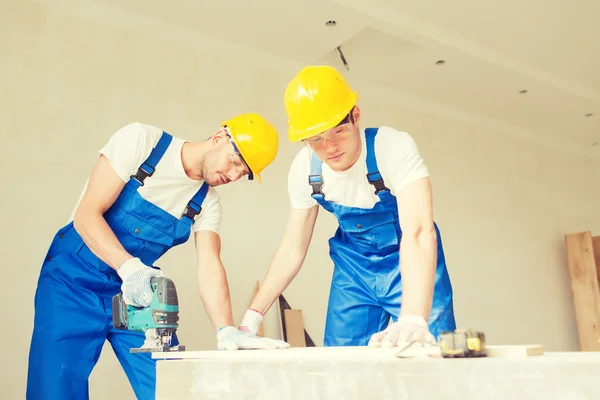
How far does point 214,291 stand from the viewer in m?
2.44

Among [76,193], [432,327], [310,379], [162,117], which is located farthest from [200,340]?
[310,379]

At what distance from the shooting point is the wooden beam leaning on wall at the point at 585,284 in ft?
19.2

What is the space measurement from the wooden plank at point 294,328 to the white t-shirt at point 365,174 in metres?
1.89

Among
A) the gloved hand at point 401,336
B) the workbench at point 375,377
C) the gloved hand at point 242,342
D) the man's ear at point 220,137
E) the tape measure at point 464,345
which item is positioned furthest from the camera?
the man's ear at point 220,137

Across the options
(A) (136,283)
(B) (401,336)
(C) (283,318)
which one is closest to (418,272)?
(B) (401,336)

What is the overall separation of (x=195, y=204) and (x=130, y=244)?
0.31m

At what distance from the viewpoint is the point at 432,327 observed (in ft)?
6.88

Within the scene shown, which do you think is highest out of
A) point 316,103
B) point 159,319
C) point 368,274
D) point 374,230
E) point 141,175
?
point 316,103

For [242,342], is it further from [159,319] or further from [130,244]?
[130,244]

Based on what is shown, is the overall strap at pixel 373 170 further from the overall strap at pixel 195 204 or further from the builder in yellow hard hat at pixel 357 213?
the overall strap at pixel 195 204

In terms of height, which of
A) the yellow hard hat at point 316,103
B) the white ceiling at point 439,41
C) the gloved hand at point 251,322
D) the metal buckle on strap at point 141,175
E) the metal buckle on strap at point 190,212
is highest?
the white ceiling at point 439,41

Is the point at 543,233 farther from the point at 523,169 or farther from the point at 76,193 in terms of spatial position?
the point at 76,193

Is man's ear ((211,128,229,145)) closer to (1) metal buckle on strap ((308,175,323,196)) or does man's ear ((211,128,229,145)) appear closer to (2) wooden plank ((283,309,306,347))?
(1) metal buckle on strap ((308,175,323,196))

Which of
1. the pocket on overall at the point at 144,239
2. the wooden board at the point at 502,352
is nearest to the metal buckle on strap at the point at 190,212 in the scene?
the pocket on overall at the point at 144,239
